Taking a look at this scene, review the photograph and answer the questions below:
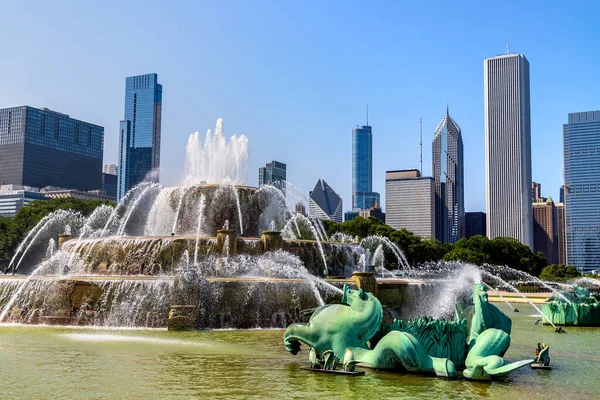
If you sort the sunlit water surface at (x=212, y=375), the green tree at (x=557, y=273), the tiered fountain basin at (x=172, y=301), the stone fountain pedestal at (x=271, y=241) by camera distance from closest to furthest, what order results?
the sunlit water surface at (x=212, y=375)
the tiered fountain basin at (x=172, y=301)
the stone fountain pedestal at (x=271, y=241)
the green tree at (x=557, y=273)

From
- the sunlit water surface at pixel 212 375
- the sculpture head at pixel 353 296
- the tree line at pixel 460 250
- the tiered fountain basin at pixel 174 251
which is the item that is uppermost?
the tree line at pixel 460 250

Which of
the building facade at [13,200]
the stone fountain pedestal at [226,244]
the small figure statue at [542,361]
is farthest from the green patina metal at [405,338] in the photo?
the building facade at [13,200]

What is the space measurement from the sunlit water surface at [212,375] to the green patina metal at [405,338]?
373 millimetres

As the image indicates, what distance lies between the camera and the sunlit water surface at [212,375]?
39.8ft

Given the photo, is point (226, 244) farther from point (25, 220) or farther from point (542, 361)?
point (25, 220)

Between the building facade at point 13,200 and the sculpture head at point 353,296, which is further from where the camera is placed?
the building facade at point 13,200

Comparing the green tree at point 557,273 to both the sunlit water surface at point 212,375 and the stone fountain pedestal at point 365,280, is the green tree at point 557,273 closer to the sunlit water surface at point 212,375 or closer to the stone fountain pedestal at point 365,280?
the stone fountain pedestal at point 365,280

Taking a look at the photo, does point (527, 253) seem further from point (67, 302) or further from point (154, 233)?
point (67, 302)

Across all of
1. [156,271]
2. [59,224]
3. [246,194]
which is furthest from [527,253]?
[156,271]

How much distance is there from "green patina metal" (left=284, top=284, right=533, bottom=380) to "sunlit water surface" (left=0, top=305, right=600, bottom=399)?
37 centimetres

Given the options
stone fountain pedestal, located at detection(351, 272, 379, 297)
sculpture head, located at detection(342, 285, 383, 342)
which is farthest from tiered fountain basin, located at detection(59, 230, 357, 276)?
sculpture head, located at detection(342, 285, 383, 342)

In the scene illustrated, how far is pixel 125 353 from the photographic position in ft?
55.1

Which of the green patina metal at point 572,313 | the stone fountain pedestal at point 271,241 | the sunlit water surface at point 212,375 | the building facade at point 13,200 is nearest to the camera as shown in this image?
the sunlit water surface at point 212,375

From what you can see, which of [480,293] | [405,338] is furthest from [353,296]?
[480,293]
